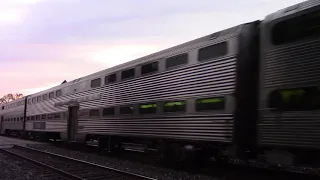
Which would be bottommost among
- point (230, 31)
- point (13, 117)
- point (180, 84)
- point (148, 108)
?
point (13, 117)

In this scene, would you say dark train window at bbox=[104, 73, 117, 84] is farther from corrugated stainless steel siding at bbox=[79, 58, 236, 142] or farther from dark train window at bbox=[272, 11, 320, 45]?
dark train window at bbox=[272, 11, 320, 45]

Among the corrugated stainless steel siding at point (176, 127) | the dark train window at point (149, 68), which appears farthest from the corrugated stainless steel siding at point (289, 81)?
the dark train window at point (149, 68)

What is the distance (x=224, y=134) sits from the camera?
891 cm

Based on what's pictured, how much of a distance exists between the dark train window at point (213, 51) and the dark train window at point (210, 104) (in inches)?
46.6

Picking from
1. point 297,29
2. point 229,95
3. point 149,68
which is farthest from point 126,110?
point 297,29

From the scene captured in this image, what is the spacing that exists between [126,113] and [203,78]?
4.61m

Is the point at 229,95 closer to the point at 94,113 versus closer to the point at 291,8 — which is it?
the point at 291,8

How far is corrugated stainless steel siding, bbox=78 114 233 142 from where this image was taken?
9.05 meters

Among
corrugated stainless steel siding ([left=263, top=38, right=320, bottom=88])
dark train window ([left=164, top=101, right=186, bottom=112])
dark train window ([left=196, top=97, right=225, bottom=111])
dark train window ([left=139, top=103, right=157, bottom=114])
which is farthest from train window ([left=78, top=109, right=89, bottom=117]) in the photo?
corrugated stainless steel siding ([left=263, top=38, right=320, bottom=88])

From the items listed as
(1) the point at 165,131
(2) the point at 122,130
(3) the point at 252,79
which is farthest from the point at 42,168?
(3) the point at 252,79

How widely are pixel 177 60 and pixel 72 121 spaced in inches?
368

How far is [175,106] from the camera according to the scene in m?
10.9

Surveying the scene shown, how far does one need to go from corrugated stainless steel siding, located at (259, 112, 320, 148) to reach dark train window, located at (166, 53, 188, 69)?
12.2 feet

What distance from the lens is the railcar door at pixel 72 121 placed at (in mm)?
18062
